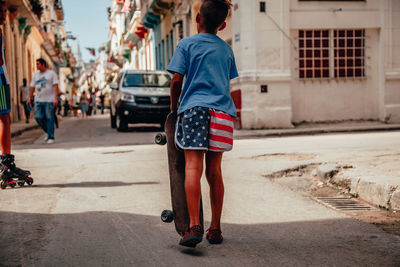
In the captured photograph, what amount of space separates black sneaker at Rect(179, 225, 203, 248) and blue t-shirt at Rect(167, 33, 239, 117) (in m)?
0.75

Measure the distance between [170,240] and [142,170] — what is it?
3.50 m

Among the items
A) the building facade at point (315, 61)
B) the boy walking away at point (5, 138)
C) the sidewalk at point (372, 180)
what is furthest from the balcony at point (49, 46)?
the sidewalk at point (372, 180)

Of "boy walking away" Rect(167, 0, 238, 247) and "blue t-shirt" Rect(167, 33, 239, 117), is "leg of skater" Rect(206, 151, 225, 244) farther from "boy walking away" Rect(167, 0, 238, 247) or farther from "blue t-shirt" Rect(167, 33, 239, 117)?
"blue t-shirt" Rect(167, 33, 239, 117)

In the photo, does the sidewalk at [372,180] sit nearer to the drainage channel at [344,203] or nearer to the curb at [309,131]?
the drainage channel at [344,203]

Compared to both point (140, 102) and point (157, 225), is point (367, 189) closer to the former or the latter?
point (157, 225)

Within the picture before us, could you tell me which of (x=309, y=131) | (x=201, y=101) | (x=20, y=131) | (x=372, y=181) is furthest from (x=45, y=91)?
(x=201, y=101)

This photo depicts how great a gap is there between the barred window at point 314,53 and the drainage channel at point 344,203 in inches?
436

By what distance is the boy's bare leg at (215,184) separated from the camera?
3.69 metres

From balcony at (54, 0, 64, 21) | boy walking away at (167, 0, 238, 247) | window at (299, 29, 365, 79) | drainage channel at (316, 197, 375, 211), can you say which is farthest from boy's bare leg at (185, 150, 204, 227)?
balcony at (54, 0, 64, 21)

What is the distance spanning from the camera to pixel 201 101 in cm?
351

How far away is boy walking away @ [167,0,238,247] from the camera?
11.5ft

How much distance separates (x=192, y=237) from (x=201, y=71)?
104cm

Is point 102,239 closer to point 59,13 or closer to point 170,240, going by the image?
point 170,240

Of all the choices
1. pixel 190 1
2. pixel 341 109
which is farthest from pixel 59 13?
pixel 341 109
